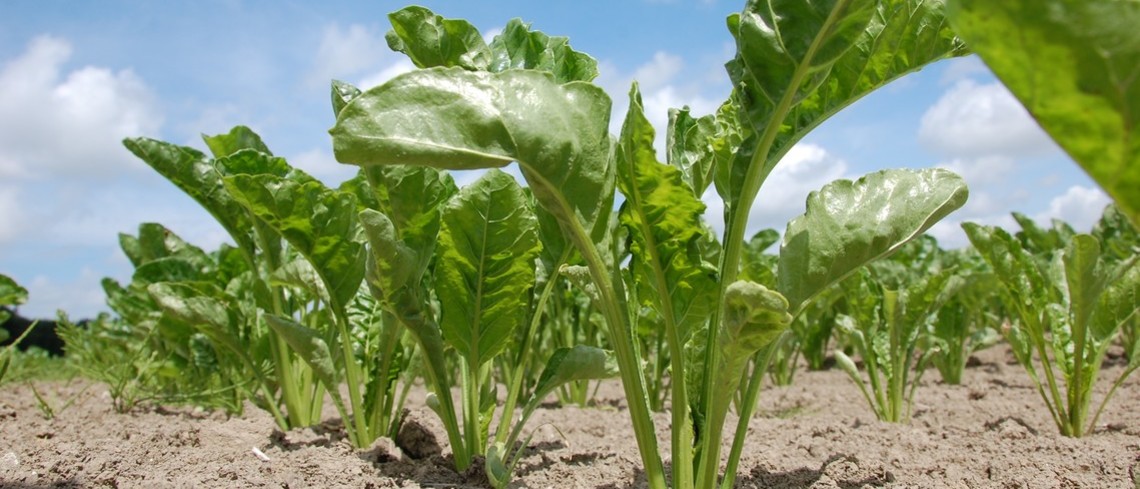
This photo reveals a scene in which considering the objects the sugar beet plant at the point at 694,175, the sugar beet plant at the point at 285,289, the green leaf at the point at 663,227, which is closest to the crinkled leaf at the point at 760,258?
the sugar beet plant at the point at 694,175

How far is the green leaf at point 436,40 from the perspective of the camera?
1.83 metres

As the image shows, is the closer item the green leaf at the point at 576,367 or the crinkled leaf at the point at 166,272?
the green leaf at the point at 576,367

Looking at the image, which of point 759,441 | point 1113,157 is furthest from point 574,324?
point 1113,157

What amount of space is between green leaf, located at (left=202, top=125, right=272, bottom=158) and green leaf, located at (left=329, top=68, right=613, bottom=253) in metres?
1.59

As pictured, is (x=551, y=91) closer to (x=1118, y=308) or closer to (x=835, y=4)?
(x=835, y=4)

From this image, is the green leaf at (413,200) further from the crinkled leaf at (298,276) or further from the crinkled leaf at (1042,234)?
the crinkled leaf at (1042,234)

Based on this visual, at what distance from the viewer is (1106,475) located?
2027 mm

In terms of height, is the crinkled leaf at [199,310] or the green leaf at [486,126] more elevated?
the green leaf at [486,126]

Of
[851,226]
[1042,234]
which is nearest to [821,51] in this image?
[851,226]

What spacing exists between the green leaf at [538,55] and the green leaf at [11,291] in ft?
9.93

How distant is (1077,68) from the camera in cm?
76

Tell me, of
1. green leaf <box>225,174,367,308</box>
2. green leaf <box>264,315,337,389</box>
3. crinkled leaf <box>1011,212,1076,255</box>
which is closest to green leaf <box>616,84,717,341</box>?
green leaf <box>225,174,367,308</box>

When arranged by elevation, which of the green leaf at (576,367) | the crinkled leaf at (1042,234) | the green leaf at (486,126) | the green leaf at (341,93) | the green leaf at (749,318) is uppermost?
the crinkled leaf at (1042,234)

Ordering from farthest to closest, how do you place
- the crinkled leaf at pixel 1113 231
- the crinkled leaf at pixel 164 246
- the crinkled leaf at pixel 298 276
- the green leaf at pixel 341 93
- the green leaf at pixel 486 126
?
the crinkled leaf at pixel 1113 231
the crinkled leaf at pixel 164 246
the crinkled leaf at pixel 298 276
the green leaf at pixel 341 93
the green leaf at pixel 486 126
